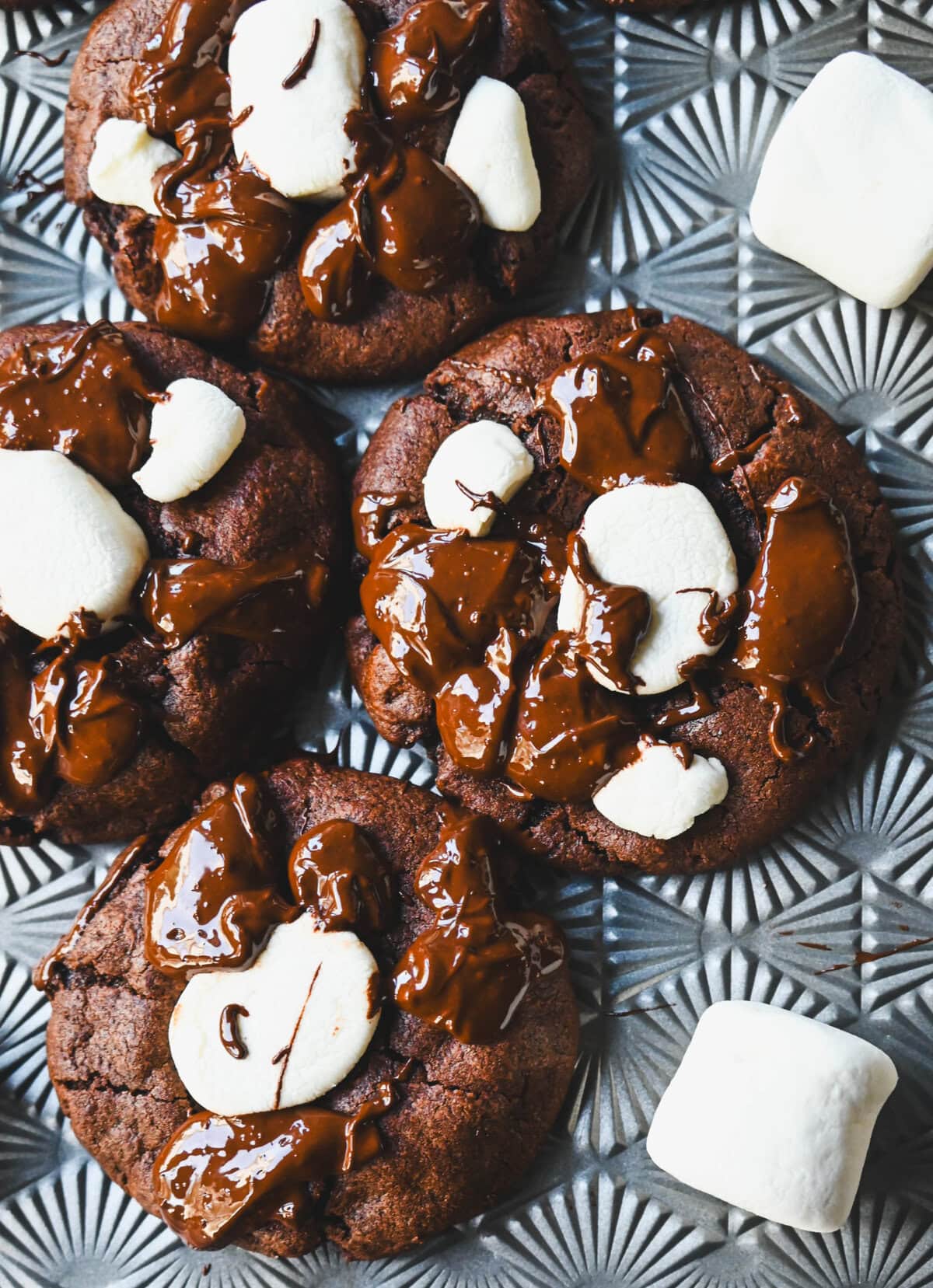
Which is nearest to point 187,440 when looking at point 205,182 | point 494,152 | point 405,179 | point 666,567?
point 205,182

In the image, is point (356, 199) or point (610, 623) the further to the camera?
point (356, 199)

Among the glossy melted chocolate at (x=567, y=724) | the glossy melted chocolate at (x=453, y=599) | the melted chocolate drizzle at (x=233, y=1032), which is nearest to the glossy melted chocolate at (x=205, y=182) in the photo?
the glossy melted chocolate at (x=453, y=599)

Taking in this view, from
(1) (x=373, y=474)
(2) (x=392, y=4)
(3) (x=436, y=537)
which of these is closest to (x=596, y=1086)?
(3) (x=436, y=537)

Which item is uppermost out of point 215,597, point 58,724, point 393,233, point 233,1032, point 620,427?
point 393,233

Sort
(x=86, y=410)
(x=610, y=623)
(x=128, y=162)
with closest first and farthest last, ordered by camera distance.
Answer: (x=610, y=623) < (x=86, y=410) < (x=128, y=162)

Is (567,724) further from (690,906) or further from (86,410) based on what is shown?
(86,410)

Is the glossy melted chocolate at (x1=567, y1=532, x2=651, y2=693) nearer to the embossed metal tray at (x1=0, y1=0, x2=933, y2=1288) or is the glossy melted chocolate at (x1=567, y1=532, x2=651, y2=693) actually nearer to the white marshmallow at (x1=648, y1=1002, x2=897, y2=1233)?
the embossed metal tray at (x1=0, y1=0, x2=933, y2=1288)

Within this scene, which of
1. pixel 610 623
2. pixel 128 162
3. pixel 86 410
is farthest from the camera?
pixel 128 162

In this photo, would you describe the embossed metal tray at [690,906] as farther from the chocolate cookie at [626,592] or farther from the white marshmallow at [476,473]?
the white marshmallow at [476,473]
